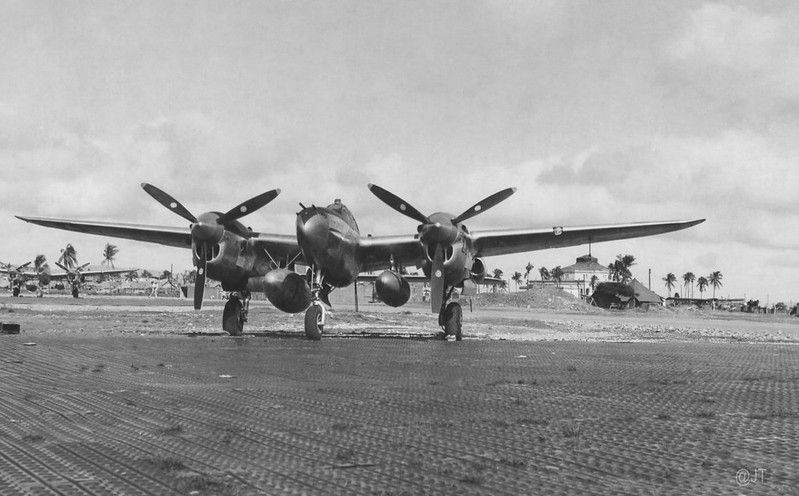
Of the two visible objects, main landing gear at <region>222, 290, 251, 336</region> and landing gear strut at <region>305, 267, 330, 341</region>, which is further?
main landing gear at <region>222, 290, 251, 336</region>

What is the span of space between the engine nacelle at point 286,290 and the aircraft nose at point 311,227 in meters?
1.39

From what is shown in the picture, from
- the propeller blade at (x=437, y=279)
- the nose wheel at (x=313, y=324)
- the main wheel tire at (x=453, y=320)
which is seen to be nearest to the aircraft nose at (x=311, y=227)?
the nose wheel at (x=313, y=324)

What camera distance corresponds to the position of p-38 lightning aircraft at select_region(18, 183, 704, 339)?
2238 cm

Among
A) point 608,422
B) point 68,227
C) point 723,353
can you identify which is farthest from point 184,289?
point 608,422

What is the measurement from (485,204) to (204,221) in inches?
364

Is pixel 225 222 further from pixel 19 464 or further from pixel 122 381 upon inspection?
pixel 19 464

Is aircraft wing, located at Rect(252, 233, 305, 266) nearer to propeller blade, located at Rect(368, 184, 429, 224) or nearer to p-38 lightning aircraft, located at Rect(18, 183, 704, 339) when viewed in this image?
p-38 lightning aircraft, located at Rect(18, 183, 704, 339)

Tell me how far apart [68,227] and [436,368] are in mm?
18412

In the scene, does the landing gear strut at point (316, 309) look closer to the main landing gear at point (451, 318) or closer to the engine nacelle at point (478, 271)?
the main landing gear at point (451, 318)

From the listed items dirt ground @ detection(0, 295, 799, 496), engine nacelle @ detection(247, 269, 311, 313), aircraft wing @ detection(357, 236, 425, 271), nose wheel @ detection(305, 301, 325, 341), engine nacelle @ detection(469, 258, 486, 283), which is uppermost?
aircraft wing @ detection(357, 236, 425, 271)

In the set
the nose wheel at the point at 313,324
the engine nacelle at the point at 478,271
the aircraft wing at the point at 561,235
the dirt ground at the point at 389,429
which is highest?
the aircraft wing at the point at 561,235

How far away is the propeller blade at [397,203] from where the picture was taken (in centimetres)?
2344

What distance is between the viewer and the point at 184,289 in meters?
117

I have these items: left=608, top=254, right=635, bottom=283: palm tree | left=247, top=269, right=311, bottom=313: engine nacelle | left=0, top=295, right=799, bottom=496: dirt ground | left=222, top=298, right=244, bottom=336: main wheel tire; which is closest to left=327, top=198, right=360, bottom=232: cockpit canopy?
left=247, top=269, right=311, bottom=313: engine nacelle
